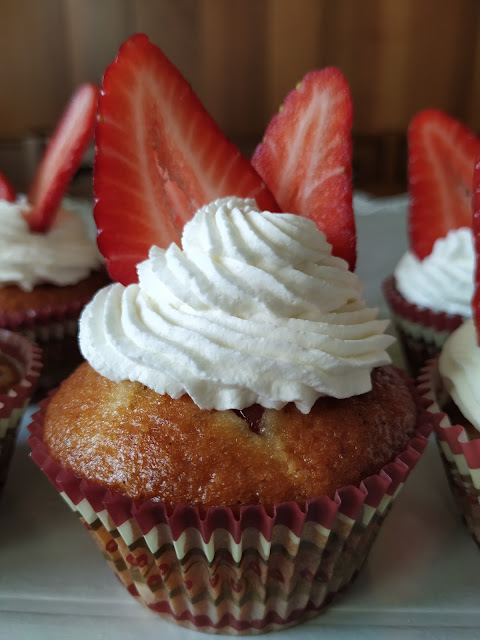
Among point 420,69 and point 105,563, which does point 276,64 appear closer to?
point 420,69

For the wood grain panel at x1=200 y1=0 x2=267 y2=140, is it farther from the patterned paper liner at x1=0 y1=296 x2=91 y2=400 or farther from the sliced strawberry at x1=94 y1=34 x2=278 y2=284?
the sliced strawberry at x1=94 y1=34 x2=278 y2=284

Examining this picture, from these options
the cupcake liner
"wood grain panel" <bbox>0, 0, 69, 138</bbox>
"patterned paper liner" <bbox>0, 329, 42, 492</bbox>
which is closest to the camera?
the cupcake liner

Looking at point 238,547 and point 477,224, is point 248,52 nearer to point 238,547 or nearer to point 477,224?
point 477,224

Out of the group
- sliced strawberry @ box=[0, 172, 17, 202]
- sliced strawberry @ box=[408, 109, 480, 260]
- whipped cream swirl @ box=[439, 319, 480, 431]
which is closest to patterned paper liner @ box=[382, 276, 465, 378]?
sliced strawberry @ box=[408, 109, 480, 260]

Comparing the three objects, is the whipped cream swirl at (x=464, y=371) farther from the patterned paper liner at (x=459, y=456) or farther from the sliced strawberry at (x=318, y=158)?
the sliced strawberry at (x=318, y=158)

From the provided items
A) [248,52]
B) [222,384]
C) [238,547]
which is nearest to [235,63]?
[248,52]

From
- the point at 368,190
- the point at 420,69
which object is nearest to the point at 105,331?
the point at 368,190
